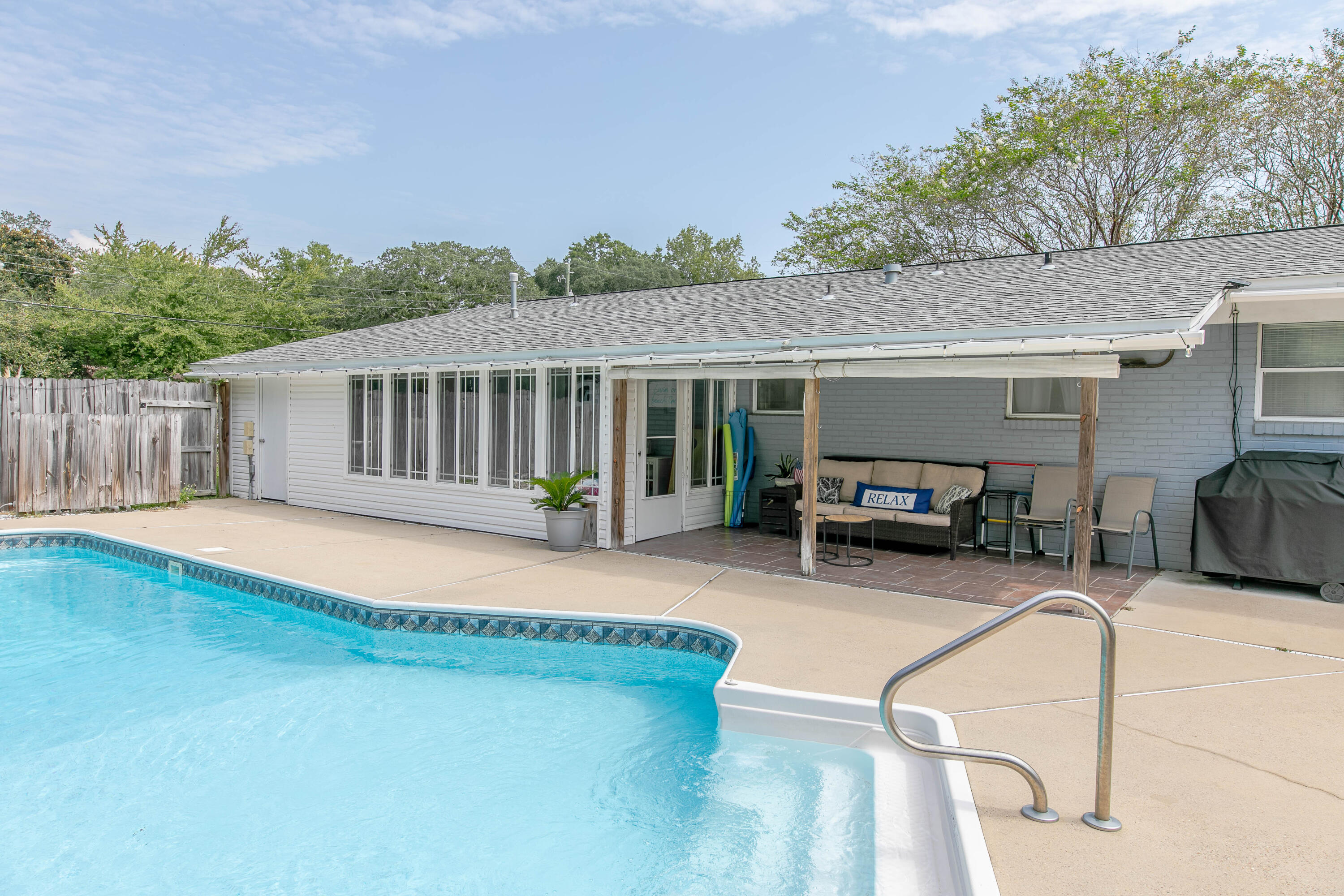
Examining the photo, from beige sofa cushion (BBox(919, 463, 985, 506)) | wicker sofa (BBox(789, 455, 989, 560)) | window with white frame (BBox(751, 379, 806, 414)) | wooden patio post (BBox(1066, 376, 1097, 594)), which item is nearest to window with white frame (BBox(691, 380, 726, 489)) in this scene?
window with white frame (BBox(751, 379, 806, 414))

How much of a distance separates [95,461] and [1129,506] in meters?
13.2

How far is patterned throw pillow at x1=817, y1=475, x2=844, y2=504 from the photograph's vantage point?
8891mm

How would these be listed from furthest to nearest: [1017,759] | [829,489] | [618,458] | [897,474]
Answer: [829,489] < [897,474] < [618,458] < [1017,759]

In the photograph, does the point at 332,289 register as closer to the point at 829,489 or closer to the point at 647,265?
the point at 647,265

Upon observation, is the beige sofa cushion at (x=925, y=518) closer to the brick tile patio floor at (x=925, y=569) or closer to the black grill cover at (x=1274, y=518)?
the brick tile patio floor at (x=925, y=569)

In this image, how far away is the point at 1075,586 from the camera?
588cm

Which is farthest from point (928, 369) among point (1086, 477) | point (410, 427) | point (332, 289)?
point (332, 289)

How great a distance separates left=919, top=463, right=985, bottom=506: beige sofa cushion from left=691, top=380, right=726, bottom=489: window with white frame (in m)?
2.50

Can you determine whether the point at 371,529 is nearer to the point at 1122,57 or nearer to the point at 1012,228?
the point at 1012,228

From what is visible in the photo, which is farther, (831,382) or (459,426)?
(459,426)

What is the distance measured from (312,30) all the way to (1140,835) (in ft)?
48.7

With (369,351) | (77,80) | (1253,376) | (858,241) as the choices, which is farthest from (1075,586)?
(77,80)

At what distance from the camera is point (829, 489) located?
9.01 m

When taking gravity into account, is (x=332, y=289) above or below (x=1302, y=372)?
above
